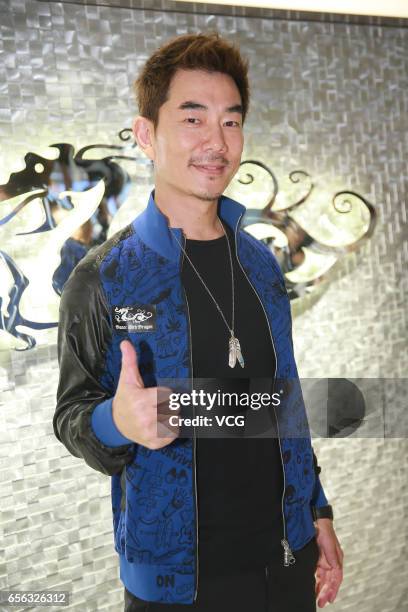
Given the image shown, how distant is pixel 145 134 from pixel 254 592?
0.81 metres

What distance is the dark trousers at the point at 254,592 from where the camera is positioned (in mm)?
1075

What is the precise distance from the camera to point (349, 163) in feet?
6.55

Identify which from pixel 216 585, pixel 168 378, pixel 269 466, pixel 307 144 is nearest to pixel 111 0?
pixel 307 144

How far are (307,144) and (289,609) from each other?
4.18 feet

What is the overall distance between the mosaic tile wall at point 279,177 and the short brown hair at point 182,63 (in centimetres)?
52

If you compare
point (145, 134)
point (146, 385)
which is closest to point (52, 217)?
point (145, 134)

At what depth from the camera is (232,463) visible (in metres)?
1.09

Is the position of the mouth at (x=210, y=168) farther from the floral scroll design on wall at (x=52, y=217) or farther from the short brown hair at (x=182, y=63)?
the floral scroll design on wall at (x=52, y=217)

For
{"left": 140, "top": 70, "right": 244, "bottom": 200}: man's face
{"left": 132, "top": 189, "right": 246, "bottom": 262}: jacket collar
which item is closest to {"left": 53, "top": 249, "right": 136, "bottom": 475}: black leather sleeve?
{"left": 132, "top": 189, "right": 246, "bottom": 262}: jacket collar

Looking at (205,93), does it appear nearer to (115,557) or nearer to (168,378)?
(168,378)

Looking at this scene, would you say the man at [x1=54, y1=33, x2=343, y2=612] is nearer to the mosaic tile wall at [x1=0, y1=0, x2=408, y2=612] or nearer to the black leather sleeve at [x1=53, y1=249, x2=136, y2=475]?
the black leather sleeve at [x1=53, y1=249, x2=136, y2=475]

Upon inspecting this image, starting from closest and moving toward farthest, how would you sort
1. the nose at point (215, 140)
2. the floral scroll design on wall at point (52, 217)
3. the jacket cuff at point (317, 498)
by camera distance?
the nose at point (215, 140) < the jacket cuff at point (317, 498) < the floral scroll design on wall at point (52, 217)

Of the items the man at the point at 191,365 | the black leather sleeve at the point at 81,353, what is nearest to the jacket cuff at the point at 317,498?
the man at the point at 191,365

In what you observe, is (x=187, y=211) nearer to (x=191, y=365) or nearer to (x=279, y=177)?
(x=191, y=365)
